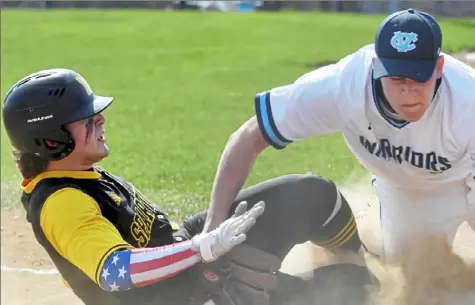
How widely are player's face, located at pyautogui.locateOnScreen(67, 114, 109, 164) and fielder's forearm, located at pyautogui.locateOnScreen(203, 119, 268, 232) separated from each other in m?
0.60

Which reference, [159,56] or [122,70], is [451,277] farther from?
[159,56]

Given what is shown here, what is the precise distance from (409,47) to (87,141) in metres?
1.41

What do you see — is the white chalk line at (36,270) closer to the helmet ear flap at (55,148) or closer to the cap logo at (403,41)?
the helmet ear flap at (55,148)

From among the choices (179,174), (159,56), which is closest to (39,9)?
(159,56)

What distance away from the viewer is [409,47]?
10.3 feet

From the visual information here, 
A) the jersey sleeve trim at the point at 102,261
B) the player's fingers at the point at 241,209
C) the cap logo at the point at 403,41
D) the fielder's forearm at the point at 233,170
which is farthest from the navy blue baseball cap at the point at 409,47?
the jersey sleeve trim at the point at 102,261

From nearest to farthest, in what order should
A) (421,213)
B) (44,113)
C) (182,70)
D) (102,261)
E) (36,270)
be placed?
(102,261), (44,113), (421,213), (36,270), (182,70)

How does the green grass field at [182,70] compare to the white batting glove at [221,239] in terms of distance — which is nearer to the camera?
the white batting glove at [221,239]

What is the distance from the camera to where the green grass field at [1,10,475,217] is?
727 cm

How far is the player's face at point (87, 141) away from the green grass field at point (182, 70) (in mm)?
2534

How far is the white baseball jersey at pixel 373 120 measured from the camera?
3.31 meters

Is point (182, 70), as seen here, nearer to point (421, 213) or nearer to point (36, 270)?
point (36, 270)

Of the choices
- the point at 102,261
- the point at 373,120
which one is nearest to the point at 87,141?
the point at 102,261

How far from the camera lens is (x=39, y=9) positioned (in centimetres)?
3167
